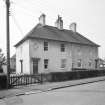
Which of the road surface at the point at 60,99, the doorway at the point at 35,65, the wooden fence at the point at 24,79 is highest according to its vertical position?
the doorway at the point at 35,65

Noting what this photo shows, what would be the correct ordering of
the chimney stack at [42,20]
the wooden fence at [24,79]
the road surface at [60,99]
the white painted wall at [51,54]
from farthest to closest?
the chimney stack at [42,20] → the white painted wall at [51,54] → the wooden fence at [24,79] → the road surface at [60,99]

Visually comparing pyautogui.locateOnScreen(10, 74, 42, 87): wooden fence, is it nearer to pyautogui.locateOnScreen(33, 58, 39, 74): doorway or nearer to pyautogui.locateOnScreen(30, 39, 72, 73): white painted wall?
pyautogui.locateOnScreen(33, 58, 39, 74): doorway

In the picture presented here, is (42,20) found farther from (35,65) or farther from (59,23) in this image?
(35,65)

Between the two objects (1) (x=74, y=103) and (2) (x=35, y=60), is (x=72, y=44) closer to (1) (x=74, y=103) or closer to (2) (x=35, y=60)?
(2) (x=35, y=60)

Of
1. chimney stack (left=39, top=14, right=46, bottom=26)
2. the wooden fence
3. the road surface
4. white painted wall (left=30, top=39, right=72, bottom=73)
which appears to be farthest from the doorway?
the road surface

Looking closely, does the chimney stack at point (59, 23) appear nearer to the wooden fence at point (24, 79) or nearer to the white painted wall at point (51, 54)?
the white painted wall at point (51, 54)

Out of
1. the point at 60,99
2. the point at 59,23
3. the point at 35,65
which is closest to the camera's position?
the point at 60,99

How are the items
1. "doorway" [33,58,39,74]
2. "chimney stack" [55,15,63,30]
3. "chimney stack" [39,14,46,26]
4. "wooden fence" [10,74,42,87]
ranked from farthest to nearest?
"chimney stack" [55,15,63,30] → "chimney stack" [39,14,46,26] → "doorway" [33,58,39,74] → "wooden fence" [10,74,42,87]

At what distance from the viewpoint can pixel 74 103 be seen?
6.43 m

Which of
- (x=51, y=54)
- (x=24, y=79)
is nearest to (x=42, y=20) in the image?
(x=51, y=54)

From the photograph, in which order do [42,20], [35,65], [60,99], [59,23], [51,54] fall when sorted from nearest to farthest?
[60,99]
[35,65]
[51,54]
[42,20]
[59,23]

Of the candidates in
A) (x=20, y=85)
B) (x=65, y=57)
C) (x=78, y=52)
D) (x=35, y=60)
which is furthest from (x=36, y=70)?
(x=78, y=52)

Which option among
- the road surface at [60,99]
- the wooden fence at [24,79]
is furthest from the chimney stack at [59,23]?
the road surface at [60,99]

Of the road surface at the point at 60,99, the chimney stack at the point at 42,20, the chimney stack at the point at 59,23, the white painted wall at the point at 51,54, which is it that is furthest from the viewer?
the chimney stack at the point at 59,23
